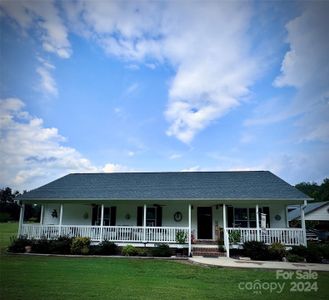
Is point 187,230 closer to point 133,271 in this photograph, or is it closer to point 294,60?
point 133,271

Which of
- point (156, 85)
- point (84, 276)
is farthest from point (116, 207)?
point (84, 276)

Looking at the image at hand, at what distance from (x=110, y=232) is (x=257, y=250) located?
823 centimetres

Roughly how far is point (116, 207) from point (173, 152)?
8767mm

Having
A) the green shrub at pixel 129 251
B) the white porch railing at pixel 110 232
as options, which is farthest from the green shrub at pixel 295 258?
the green shrub at pixel 129 251

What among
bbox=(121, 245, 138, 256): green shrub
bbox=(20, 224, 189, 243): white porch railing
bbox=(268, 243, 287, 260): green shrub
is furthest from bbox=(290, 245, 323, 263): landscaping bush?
bbox=(121, 245, 138, 256): green shrub

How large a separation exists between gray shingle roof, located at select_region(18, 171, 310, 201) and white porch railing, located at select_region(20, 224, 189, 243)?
5.72 feet

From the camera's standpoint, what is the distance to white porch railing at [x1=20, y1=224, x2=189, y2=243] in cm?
1698

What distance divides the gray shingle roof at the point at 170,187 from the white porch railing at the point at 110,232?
1.74 meters

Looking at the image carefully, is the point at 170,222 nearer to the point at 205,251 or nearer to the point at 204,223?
the point at 204,223

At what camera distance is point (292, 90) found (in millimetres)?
17922

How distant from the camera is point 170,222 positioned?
62.6 feet

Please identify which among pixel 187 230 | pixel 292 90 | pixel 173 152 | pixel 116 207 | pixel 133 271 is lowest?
pixel 133 271

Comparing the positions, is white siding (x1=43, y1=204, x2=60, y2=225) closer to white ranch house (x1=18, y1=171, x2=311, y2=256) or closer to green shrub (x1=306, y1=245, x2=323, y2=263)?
white ranch house (x1=18, y1=171, x2=311, y2=256)

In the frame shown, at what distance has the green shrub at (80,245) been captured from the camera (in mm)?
16359
